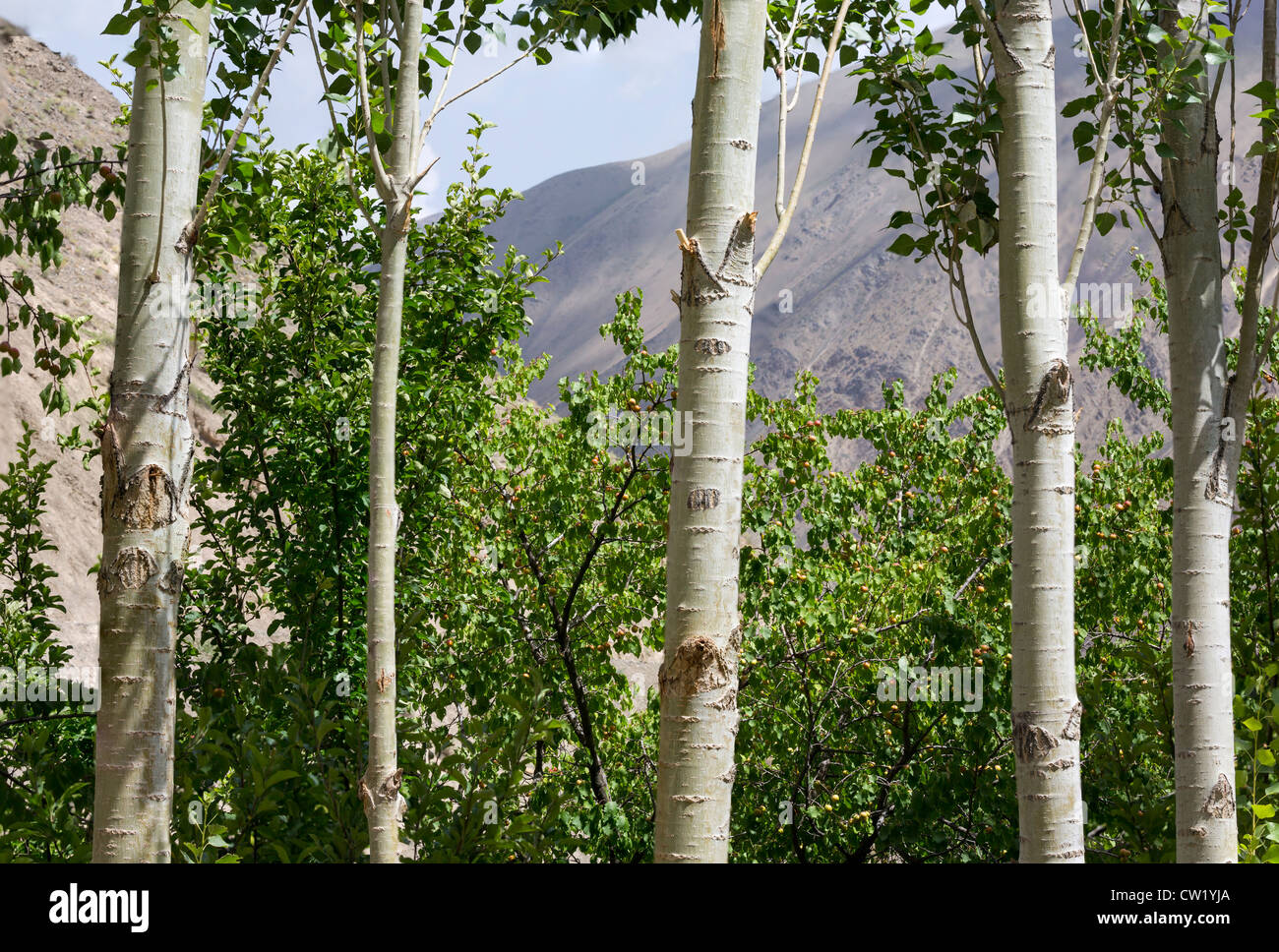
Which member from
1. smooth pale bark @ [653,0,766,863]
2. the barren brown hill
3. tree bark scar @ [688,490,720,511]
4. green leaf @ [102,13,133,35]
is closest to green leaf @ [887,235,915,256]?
smooth pale bark @ [653,0,766,863]

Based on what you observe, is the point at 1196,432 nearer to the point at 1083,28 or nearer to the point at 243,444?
the point at 1083,28

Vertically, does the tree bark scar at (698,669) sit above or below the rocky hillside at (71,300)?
below

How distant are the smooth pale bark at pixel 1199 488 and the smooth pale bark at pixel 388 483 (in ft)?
7.22

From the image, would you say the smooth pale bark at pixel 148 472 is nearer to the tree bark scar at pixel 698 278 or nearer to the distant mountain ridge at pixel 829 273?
the tree bark scar at pixel 698 278

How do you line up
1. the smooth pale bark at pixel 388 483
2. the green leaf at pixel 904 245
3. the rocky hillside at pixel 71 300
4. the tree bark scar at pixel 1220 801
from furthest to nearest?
the rocky hillside at pixel 71 300, the green leaf at pixel 904 245, the tree bark scar at pixel 1220 801, the smooth pale bark at pixel 388 483

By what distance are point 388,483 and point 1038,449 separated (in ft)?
5.46

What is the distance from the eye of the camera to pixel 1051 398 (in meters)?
2.45

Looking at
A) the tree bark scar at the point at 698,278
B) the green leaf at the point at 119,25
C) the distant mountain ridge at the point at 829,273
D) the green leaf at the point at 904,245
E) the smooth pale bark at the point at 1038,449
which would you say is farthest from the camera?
the distant mountain ridge at the point at 829,273

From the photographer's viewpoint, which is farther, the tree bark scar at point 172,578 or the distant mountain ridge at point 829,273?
the distant mountain ridge at point 829,273

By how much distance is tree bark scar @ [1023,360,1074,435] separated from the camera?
244cm

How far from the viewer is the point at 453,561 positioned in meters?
6.94

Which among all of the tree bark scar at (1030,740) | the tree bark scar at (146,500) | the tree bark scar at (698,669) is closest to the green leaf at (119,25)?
the tree bark scar at (146,500)

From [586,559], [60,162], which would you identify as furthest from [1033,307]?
[586,559]

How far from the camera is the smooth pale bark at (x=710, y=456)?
1813 millimetres
